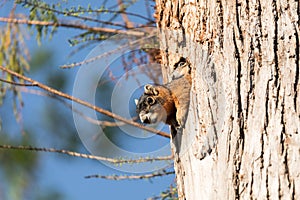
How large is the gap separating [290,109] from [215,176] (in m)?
0.23

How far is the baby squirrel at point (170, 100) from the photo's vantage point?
190cm

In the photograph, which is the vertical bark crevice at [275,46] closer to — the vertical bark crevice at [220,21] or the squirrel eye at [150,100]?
the vertical bark crevice at [220,21]

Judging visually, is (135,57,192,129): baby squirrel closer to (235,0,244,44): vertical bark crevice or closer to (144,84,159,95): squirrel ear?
(144,84,159,95): squirrel ear

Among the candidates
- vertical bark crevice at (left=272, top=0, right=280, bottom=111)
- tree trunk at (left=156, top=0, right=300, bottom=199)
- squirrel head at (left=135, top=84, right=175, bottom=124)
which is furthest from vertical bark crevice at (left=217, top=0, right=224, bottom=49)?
squirrel head at (left=135, top=84, right=175, bottom=124)

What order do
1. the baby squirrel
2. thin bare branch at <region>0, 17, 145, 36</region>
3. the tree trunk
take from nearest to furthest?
the tree trunk → the baby squirrel → thin bare branch at <region>0, 17, 145, 36</region>

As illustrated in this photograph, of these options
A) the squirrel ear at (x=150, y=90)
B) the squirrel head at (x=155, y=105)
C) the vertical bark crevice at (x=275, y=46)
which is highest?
the vertical bark crevice at (x=275, y=46)

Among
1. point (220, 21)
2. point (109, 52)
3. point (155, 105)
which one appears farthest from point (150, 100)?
point (109, 52)

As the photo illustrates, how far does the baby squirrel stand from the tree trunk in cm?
3

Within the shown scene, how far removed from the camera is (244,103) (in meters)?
1.71

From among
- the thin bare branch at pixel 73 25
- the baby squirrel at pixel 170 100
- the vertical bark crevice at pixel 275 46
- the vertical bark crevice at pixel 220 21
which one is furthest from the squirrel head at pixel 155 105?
the thin bare branch at pixel 73 25

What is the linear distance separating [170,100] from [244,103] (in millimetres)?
279

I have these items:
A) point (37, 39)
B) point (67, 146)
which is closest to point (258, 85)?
point (37, 39)

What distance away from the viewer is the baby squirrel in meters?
1.90

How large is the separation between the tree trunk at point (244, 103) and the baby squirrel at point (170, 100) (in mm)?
34
